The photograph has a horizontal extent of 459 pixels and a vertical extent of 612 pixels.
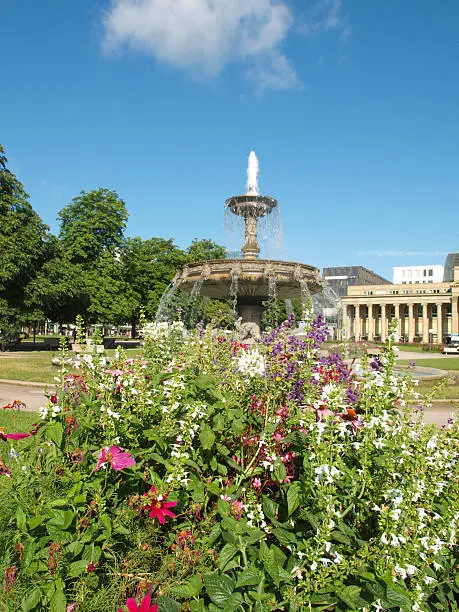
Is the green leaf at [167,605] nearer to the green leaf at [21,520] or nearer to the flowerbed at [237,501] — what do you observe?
the flowerbed at [237,501]

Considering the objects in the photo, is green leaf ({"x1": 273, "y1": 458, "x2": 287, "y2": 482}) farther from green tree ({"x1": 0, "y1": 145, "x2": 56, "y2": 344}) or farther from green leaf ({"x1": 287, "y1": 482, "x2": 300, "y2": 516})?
green tree ({"x1": 0, "y1": 145, "x2": 56, "y2": 344})

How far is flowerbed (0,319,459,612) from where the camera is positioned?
2197 millimetres

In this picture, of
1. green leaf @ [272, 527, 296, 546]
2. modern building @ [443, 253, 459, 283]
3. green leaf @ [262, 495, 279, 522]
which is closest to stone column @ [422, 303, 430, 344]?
modern building @ [443, 253, 459, 283]

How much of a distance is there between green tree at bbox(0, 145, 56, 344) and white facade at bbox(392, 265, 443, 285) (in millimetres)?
124200

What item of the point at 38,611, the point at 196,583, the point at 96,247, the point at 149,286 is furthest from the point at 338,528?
the point at 149,286

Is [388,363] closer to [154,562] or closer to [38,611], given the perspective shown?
[154,562]

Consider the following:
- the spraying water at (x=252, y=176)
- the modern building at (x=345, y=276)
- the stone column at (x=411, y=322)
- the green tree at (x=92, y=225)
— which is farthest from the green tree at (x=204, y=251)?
the modern building at (x=345, y=276)

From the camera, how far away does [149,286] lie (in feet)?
156

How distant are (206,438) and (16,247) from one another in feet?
105

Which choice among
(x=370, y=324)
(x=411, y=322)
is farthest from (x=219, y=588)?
(x=370, y=324)

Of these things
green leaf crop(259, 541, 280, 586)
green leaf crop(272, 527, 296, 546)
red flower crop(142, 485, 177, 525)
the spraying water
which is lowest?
green leaf crop(272, 527, 296, 546)

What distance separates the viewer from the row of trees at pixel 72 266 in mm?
32016

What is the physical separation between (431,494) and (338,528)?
54cm

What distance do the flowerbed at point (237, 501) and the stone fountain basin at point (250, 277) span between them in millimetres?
11635
